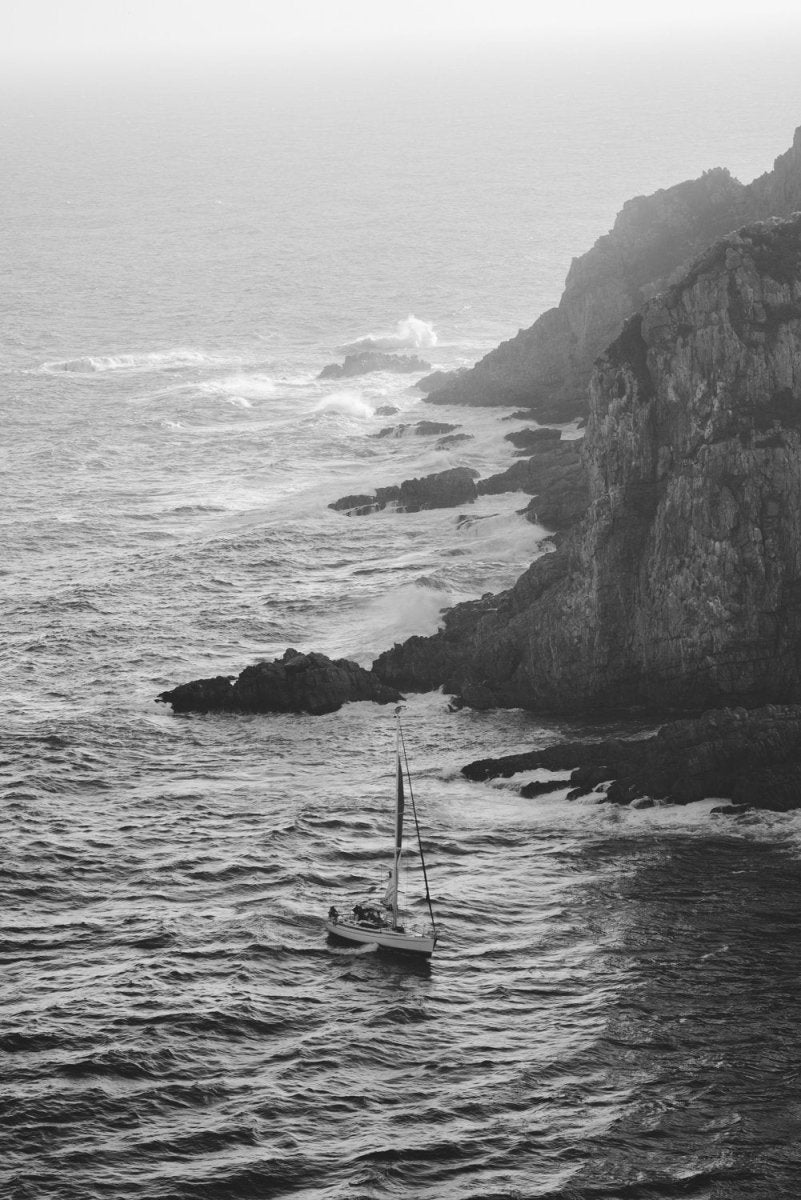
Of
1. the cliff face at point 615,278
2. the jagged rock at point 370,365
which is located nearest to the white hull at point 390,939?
the cliff face at point 615,278

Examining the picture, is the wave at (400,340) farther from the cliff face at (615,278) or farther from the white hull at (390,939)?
the white hull at (390,939)

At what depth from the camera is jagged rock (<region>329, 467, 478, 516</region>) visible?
347ft

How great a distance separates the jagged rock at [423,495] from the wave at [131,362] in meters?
55.2

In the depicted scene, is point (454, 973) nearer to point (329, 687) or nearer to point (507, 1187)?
point (507, 1187)

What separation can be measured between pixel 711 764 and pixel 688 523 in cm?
1225

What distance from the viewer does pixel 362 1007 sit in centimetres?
5256

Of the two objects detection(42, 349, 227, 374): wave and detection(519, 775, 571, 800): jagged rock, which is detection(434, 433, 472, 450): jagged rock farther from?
detection(519, 775, 571, 800): jagged rock

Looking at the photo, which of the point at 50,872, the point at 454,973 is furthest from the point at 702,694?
the point at 50,872

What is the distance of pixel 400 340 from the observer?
167m

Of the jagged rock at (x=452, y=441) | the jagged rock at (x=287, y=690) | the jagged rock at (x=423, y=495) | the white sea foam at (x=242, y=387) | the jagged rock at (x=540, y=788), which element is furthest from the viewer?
the white sea foam at (x=242, y=387)

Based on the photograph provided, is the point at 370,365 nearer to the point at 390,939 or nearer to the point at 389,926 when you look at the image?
the point at 389,926

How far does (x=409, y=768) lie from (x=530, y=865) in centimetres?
1044

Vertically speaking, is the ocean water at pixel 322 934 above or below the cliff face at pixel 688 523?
below

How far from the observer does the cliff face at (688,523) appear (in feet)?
234
